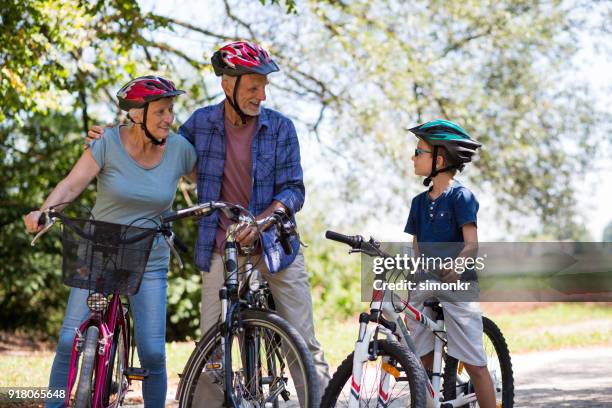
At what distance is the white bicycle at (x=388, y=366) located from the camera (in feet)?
13.6

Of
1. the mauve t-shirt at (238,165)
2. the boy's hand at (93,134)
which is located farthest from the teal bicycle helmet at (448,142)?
the boy's hand at (93,134)

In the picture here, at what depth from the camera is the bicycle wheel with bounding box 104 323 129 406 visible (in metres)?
4.43

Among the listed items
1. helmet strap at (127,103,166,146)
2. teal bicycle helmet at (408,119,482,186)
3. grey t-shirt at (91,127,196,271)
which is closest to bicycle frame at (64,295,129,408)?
grey t-shirt at (91,127,196,271)

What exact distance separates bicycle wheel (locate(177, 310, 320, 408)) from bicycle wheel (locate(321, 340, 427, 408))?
173 millimetres

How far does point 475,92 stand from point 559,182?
11.3ft

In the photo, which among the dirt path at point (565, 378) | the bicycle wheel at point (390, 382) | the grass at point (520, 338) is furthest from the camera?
the grass at point (520, 338)

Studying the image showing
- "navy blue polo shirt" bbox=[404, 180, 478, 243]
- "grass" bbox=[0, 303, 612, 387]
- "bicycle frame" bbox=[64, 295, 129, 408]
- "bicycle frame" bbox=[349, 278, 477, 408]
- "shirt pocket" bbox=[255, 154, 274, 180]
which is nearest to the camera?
"bicycle frame" bbox=[349, 278, 477, 408]

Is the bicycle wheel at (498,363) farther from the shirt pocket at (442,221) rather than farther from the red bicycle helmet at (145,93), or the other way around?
the red bicycle helmet at (145,93)

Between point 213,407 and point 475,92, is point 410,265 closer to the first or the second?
point 213,407

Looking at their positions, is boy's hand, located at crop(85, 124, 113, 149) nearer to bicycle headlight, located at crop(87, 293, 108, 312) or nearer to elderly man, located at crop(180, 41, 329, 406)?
elderly man, located at crop(180, 41, 329, 406)

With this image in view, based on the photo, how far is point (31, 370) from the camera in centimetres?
966

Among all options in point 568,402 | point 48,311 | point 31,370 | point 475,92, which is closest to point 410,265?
point 568,402

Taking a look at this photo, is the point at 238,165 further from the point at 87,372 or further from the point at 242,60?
the point at 87,372

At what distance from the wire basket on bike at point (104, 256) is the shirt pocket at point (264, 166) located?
0.65 meters
